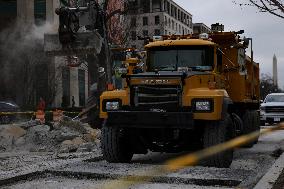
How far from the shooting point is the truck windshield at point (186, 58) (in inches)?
427

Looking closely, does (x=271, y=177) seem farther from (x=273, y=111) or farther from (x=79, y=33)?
(x=273, y=111)

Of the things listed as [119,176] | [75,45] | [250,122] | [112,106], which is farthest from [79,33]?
[119,176]

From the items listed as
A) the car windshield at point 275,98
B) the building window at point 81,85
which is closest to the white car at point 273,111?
the car windshield at point 275,98

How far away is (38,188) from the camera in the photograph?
7844mm

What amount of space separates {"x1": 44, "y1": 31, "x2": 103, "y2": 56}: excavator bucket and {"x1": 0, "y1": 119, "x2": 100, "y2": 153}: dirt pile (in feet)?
9.22

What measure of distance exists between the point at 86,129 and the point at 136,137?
7.98 m

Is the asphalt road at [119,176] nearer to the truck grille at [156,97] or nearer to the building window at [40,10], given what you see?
the truck grille at [156,97]

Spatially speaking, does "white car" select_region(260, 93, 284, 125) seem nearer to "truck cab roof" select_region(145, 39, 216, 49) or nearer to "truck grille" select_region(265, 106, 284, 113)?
"truck grille" select_region(265, 106, 284, 113)

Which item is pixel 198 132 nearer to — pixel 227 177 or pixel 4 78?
pixel 227 177

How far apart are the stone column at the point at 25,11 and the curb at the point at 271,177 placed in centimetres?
3349

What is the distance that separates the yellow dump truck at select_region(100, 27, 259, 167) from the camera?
9672 mm

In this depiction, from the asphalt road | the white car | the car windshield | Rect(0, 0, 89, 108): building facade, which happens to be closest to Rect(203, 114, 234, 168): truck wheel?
the asphalt road

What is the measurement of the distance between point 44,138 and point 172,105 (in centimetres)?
809

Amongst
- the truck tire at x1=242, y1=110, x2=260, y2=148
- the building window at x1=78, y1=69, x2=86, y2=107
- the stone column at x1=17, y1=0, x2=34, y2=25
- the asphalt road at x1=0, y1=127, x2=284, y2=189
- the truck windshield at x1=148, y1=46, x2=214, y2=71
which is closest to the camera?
the asphalt road at x1=0, y1=127, x2=284, y2=189
